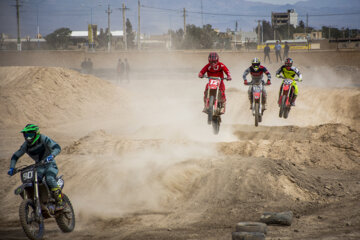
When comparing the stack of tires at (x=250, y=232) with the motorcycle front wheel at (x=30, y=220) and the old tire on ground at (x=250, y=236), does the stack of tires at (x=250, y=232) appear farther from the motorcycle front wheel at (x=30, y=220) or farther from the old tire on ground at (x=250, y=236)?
the motorcycle front wheel at (x=30, y=220)

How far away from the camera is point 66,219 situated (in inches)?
413

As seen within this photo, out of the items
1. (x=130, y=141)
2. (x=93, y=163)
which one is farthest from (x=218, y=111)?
(x=130, y=141)

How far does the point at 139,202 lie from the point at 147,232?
304cm

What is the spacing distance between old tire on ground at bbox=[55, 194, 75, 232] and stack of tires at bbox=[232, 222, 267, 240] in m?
3.66

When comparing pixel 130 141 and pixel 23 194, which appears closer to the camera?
pixel 23 194

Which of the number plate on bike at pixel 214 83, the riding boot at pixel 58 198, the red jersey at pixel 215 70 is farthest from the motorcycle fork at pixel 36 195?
the red jersey at pixel 215 70

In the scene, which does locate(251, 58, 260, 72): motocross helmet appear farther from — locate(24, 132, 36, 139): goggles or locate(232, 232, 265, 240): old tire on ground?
locate(24, 132, 36, 139): goggles

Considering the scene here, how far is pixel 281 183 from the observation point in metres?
13.9

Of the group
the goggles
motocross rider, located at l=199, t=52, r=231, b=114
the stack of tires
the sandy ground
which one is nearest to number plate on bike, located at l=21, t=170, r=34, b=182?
the goggles

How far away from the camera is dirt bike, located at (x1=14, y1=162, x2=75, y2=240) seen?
9328mm

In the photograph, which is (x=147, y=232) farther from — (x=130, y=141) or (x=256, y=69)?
(x=130, y=141)

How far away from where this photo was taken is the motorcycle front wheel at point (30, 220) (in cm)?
920

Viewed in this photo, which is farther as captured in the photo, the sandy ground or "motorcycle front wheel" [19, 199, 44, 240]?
the sandy ground

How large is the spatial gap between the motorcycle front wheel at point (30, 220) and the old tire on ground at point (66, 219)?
0.58 m
